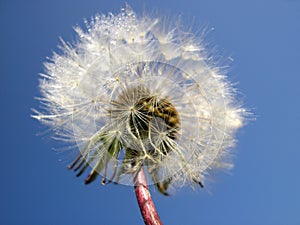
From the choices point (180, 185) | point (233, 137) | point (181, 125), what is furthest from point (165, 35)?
point (180, 185)

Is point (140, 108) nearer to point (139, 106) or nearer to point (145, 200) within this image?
point (139, 106)

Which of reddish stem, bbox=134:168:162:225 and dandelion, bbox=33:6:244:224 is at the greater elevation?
dandelion, bbox=33:6:244:224

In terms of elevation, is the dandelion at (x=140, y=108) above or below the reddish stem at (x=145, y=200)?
above
